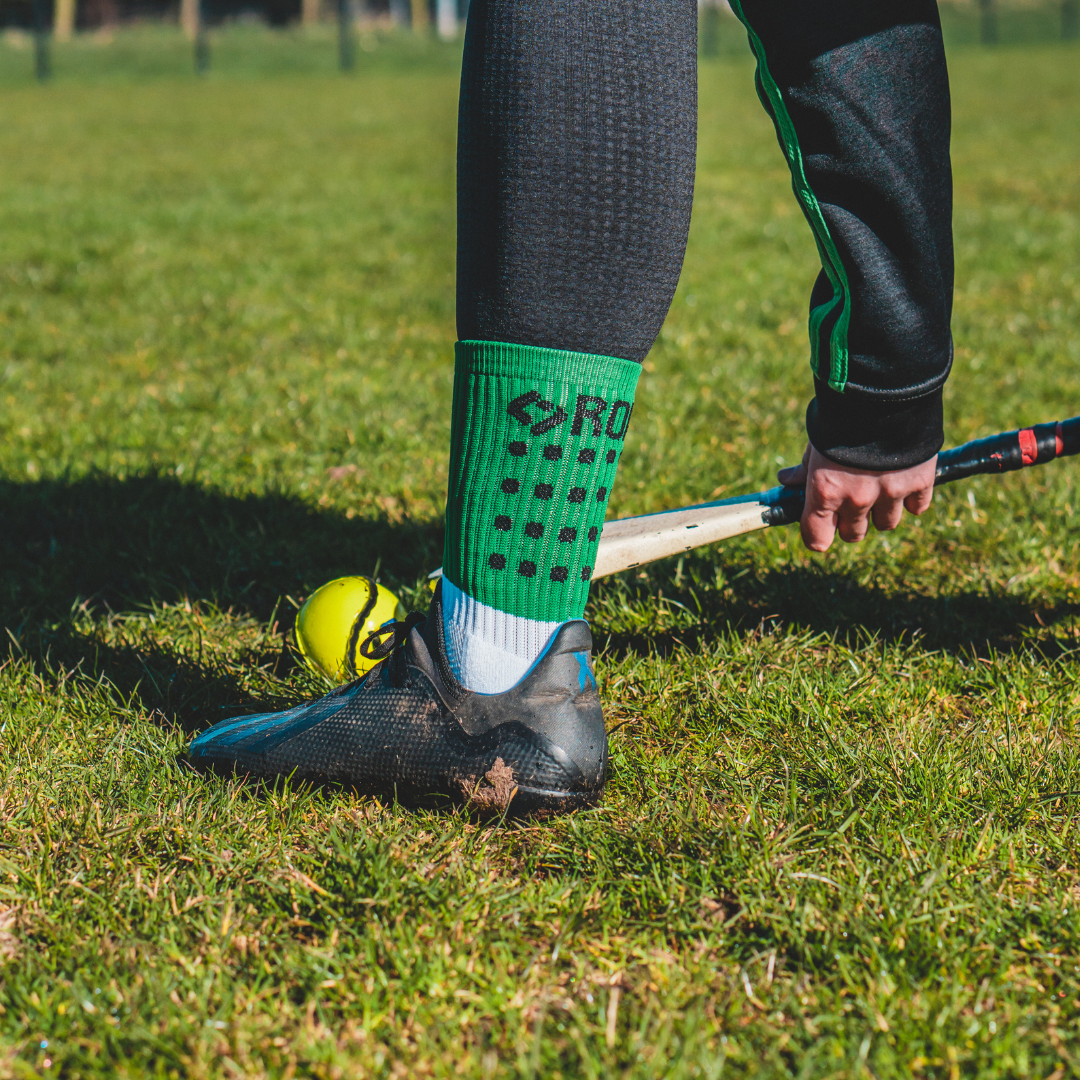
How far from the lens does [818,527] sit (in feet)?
5.48

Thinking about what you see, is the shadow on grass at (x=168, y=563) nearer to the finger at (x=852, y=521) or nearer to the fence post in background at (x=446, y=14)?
the finger at (x=852, y=521)

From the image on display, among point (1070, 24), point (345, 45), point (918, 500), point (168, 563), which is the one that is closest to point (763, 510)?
point (918, 500)

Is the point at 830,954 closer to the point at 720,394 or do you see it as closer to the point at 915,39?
the point at 915,39

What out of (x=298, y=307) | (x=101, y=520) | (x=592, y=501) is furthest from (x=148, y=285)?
(x=592, y=501)

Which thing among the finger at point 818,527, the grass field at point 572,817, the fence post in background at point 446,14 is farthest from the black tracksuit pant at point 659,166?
the fence post in background at point 446,14

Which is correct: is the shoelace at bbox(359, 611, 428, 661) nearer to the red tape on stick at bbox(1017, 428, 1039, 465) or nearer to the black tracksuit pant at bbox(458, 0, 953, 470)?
the black tracksuit pant at bbox(458, 0, 953, 470)

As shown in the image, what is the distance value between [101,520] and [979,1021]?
8.09 feet

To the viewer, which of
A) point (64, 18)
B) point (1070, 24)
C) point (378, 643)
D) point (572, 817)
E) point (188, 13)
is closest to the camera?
point (572, 817)

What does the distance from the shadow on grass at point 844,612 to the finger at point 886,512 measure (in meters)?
0.59

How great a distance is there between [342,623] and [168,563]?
785 millimetres

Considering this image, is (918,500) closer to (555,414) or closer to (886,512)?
(886,512)

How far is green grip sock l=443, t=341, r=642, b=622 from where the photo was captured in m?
1.41

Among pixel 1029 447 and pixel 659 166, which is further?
pixel 1029 447

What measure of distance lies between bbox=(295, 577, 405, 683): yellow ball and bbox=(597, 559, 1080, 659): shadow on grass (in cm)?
48
